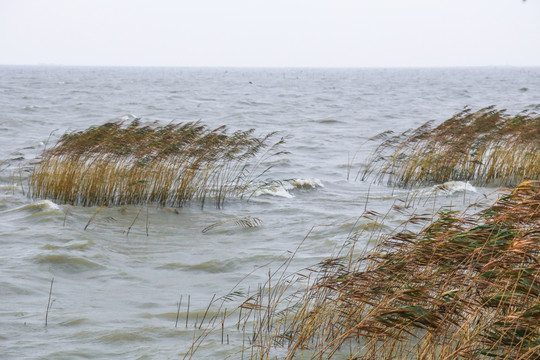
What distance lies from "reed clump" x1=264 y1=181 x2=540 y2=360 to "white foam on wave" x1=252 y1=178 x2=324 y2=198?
7.60 m

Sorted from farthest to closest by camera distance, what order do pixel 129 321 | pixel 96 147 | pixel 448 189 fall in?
1. pixel 448 189
2. pixel 96 147
3. pixel 129 321

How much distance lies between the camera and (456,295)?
4.00 m

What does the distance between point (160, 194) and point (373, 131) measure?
635 inches

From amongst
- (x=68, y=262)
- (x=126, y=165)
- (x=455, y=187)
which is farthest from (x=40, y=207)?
(x=455, y=187)

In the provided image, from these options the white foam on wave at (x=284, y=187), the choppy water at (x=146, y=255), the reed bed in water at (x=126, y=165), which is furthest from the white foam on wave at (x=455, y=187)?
the reed bed in water at (x=126, y=165)

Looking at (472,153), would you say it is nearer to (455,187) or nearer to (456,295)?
(455,187)

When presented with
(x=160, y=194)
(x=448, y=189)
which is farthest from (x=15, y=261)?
(x=448, y=189)

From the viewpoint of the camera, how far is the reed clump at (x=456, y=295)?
3861mm

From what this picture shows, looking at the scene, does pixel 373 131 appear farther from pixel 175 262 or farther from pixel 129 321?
pixel 129 321

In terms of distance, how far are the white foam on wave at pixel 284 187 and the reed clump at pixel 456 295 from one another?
25.0ft

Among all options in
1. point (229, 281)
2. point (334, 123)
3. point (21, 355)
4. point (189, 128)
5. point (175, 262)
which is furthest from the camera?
point (334, 123)

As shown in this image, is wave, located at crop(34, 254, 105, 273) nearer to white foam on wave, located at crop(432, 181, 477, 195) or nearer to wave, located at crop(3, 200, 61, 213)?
wave, located at crop(3, 200, 61, 213)

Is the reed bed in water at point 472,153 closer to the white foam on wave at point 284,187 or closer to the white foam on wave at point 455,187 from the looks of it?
the white foam on wave at point 455,187

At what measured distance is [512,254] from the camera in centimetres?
428
